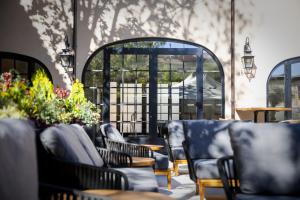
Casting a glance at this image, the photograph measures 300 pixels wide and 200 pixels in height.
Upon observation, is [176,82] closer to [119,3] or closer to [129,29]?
→ [129,29]

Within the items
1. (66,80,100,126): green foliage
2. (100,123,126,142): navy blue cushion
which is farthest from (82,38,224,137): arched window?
(66,80,100,126): green foliage

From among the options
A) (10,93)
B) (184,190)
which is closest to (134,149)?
(184,190)

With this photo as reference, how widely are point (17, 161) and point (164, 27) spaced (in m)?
8.31

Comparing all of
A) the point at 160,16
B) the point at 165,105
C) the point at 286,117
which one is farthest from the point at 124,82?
the point at 286,117

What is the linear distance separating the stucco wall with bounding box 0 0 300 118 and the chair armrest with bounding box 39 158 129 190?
265 inches

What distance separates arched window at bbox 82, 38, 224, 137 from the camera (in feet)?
31.4

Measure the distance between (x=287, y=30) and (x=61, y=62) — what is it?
499 centimetres

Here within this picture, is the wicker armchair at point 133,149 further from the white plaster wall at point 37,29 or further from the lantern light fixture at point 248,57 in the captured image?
the lantern light fixture at point 248,57

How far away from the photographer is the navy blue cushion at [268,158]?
2.80m

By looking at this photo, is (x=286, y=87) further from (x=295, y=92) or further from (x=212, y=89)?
(x=212, y=89)

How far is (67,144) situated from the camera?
10.0ft

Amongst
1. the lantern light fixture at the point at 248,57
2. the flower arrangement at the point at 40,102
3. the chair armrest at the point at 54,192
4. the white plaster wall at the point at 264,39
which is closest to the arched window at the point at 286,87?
the white plaster wall at the point at 264,39

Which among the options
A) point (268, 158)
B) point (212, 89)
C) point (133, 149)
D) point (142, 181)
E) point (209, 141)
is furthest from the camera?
point (212, 89)

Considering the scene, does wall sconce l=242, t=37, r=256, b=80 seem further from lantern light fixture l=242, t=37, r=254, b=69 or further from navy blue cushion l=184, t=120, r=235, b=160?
navy blue cushion l=184, t=120, r=235, b=160
